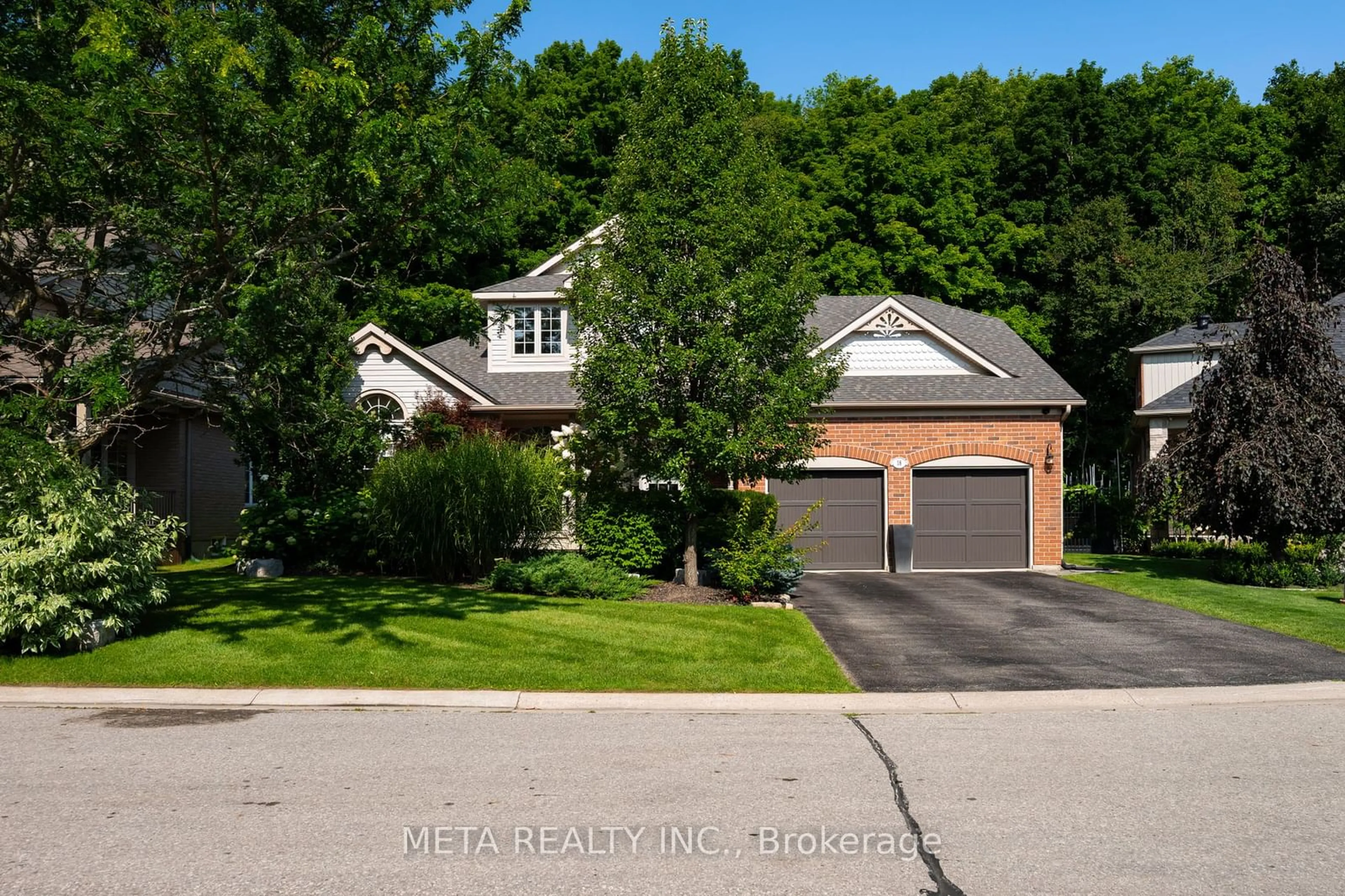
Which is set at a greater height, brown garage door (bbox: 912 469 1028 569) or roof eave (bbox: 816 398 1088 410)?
roof eave (bbox: 816 398 1088 410)

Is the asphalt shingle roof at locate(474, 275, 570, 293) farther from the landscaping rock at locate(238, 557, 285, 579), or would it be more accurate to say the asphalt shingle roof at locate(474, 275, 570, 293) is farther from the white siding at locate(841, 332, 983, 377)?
the landscaping rock at locate(238, 557, 285, 579)

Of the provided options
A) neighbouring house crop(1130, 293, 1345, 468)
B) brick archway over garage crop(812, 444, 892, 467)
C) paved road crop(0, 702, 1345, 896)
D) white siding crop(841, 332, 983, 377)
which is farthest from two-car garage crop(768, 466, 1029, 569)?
paved road crop(0, 702, 1345, 896)

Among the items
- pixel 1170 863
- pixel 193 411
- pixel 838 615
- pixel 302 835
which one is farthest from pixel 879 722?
pixel 193 411

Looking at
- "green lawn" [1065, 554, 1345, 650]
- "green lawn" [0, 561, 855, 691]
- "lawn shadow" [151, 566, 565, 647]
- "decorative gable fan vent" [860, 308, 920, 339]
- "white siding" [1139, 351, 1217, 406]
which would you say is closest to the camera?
"green lawn" [0, 561, 855, 691]

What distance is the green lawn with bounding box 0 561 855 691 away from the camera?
10727 mm

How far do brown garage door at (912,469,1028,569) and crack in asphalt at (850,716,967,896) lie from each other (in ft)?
51.7

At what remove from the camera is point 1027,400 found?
2336 cm

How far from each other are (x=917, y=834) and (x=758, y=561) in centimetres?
1024

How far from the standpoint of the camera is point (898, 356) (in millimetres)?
25375

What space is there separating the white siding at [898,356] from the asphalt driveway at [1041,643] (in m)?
7.43

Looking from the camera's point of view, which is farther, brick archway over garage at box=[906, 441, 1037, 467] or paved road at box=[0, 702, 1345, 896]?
brick archway over garage at box=[906, 441, 1037, 467]

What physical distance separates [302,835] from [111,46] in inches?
336

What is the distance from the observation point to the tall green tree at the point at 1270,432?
1998cm

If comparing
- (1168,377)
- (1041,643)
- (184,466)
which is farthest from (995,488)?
(184,466)
